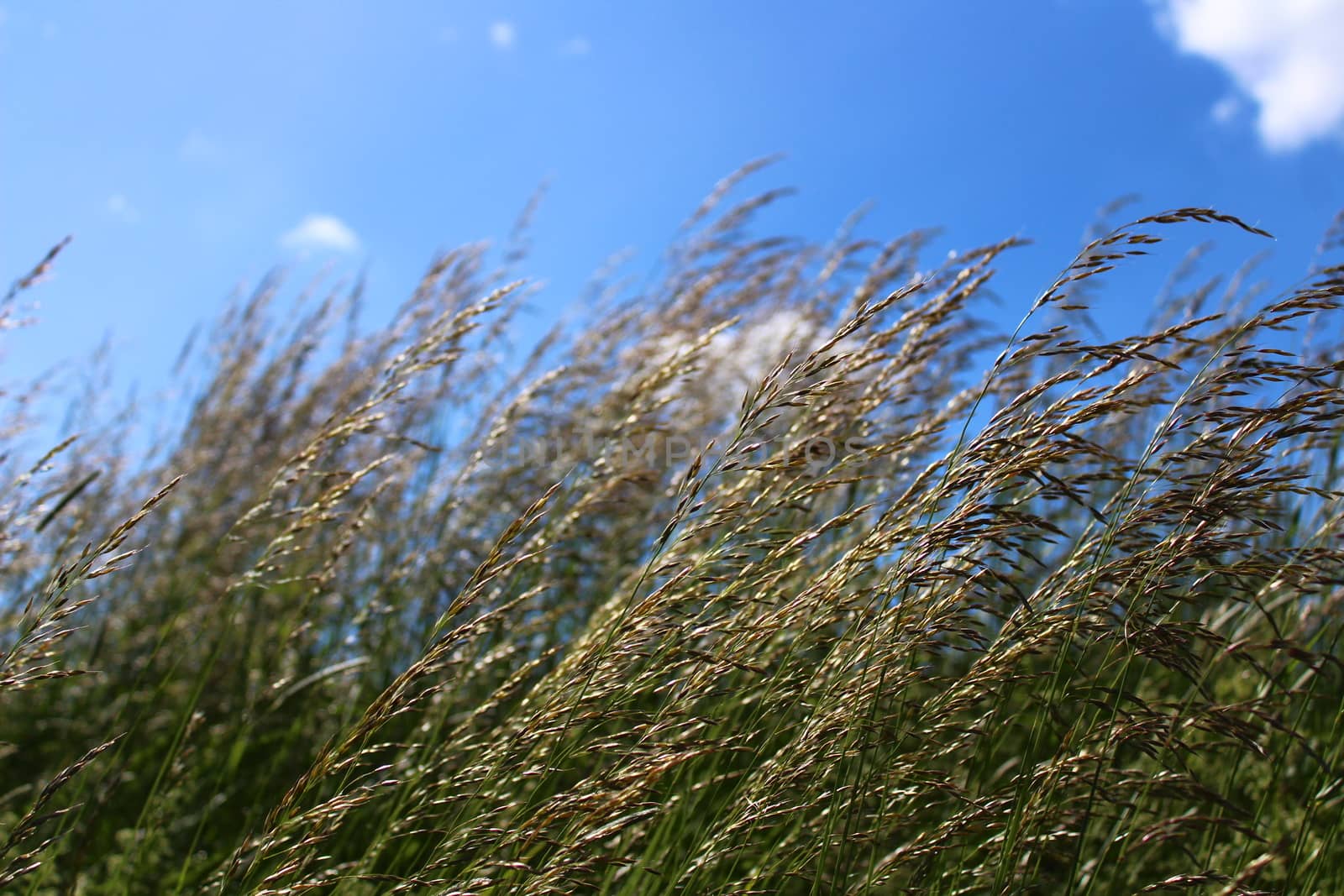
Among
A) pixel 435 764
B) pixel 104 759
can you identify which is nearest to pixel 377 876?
pixel 435 764

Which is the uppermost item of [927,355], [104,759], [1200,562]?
[927,355]

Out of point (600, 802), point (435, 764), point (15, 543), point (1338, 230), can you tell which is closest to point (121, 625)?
point (15, 543)

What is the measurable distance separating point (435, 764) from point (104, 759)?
7.22ft

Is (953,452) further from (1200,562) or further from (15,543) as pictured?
(15,543)

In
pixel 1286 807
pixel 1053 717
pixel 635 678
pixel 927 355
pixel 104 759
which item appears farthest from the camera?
pixel 104 759

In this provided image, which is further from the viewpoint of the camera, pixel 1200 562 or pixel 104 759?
pixel 104 759

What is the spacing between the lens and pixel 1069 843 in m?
1.75

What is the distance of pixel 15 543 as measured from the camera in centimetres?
251

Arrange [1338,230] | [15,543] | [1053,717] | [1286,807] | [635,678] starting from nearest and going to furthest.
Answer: [1053,717] → [635,678] → [15,543] → [1286,807] → [1338,230]

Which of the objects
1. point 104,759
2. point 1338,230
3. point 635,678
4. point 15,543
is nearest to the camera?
point 635,678

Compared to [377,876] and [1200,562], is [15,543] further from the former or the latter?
[1200,562]

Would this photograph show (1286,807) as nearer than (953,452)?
No

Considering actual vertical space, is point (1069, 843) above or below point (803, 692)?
below

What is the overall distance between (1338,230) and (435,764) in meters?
4.14
